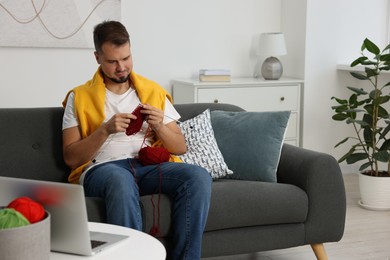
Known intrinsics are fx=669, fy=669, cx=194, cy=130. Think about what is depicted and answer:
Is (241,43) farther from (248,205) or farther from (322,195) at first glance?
(248,205)

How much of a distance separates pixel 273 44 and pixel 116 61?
226 centimetres

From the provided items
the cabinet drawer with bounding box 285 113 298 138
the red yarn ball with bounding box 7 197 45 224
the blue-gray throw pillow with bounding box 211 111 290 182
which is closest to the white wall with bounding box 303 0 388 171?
the cabinet drawer with bounding box 285 113 298 138

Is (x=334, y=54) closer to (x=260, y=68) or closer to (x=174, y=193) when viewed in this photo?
(x=260, y=68)

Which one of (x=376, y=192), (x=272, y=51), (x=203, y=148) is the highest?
(x=272, y=51)

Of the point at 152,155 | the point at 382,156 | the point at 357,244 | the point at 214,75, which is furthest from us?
the point at 214,75

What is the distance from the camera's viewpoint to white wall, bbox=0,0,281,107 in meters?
4.41

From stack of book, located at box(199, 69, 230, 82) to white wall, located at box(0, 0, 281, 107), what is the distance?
1.06ft

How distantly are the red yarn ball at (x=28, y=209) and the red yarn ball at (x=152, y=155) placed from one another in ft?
4.05

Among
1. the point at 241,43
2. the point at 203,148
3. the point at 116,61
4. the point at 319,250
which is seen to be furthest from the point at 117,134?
the point at 241,43

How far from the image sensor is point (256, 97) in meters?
4.74

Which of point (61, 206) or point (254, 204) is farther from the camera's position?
point (254, 204)

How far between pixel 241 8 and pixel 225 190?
2526 mm

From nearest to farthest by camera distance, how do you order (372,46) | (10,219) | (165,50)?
(10,219) → (372,46) → (165,50)

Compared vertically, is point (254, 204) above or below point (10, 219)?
below
